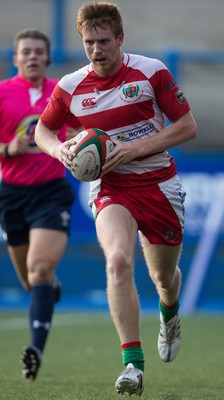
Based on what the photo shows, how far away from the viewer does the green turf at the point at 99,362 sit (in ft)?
20.6

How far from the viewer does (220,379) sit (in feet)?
23.0

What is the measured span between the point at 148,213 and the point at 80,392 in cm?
120

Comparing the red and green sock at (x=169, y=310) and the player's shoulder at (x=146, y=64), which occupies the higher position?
the player's shoulder at (x=146, y=64)

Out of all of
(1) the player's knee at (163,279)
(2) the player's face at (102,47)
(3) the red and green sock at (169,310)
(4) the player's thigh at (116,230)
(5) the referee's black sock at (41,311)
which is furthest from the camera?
A: (5) the referee's black sock at (41,311)

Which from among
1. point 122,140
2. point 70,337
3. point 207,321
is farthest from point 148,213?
point 207,321

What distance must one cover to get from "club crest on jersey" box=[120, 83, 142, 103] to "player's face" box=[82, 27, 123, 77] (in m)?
0.16

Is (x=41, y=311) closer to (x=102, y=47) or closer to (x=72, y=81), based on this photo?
(x=72, y=81)

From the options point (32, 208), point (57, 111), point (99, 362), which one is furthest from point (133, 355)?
point (99, 362)

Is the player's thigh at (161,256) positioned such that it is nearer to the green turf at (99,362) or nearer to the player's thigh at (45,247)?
the green turf at (99,362)

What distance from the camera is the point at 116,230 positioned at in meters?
5.75

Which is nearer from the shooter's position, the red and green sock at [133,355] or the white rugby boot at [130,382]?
the white rugby boot at [130,382]

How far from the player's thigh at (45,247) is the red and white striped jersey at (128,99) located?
158cm

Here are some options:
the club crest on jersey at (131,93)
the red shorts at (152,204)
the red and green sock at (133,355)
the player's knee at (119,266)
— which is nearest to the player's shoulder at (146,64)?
the club crest on jersey at (131,93)

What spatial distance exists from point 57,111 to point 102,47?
1.83ft
